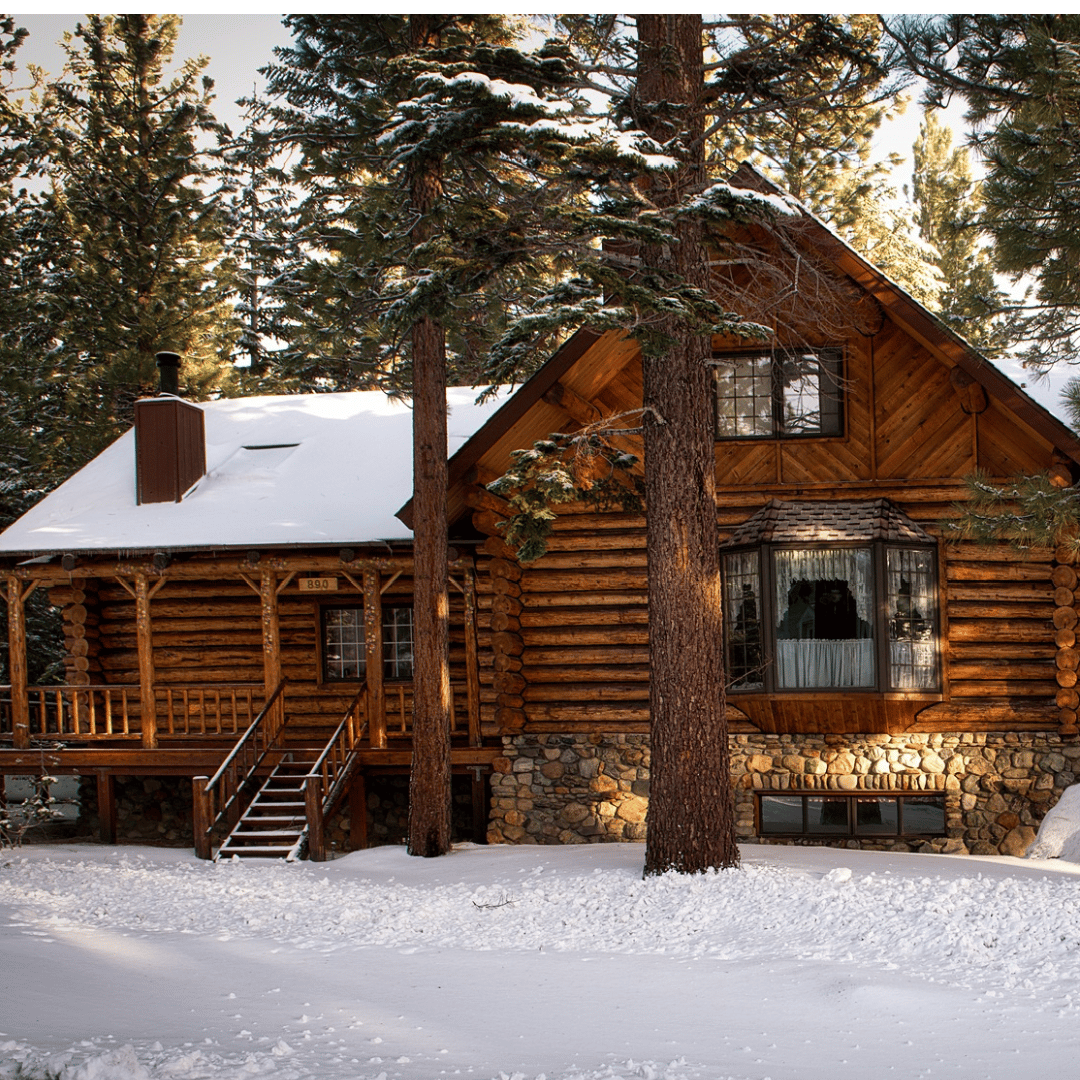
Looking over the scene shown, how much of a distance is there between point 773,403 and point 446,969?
28.7ft

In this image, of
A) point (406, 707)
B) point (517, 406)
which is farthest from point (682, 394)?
point (406, 707)

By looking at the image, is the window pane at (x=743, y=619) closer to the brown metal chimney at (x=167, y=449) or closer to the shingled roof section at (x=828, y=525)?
the shingled roof section at (x=828, y=525)

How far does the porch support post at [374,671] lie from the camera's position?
52.9ft

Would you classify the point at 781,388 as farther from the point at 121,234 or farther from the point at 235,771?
the point at 121,234

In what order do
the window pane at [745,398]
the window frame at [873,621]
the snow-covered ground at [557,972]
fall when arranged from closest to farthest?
the snow-covered ground at [557,972] → the window frame at [873,621] → the window pane at [745,398]

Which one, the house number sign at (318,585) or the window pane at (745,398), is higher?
the window pane at (745,398)

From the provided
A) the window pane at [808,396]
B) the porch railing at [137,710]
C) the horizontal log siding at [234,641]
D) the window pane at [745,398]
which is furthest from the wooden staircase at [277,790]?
the window pane at [808,396]

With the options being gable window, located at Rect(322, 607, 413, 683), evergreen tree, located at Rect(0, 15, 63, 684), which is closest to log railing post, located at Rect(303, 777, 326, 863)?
gable window, located at Rect(322, 607, 413, 683)

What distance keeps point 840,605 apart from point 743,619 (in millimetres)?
1187

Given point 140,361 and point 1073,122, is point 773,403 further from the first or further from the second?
point 140,361

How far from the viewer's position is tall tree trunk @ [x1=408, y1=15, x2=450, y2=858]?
13.8 meters

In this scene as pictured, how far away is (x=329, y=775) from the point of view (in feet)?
51.2

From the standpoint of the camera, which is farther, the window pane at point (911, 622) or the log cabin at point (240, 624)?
the log cabin at point (240, 624)

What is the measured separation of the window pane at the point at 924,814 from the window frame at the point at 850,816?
0.04 ft
